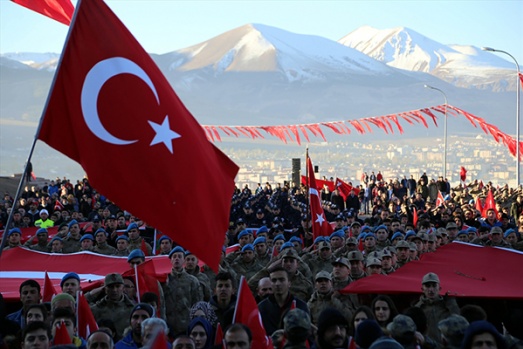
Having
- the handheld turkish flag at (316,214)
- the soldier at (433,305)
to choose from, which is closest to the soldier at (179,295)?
the soldier at (433,305)

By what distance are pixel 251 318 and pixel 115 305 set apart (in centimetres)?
276

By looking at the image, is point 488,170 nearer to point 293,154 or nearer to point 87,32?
point 293,154

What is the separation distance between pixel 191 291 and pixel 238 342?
185 inches

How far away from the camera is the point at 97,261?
15.3m

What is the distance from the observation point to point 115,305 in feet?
34.2

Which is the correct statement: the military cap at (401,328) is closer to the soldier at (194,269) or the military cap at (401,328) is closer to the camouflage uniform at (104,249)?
the soldier at (194,269)

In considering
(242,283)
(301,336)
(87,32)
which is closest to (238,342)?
(301,336)

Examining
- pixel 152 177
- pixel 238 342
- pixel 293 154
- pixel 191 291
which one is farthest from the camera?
pixel 293 154

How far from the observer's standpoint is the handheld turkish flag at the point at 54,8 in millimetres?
8094

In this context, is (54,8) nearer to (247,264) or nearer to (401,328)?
(401,328)

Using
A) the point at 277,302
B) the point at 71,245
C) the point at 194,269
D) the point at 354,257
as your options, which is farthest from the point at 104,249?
the point at 277,302

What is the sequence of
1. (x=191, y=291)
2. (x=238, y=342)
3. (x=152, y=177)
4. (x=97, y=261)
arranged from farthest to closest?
(x=97, y=261)
(x=191, y=291)
(x=238, y=342)
(x=152, y=177)

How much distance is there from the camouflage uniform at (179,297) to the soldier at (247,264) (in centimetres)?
166

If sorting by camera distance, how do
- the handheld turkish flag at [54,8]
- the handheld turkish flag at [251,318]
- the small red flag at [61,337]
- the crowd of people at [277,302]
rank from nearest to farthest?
the crowd of people at [277,302], the handheld turkish flag at [251,318], the small red flag at [61,337], the handheld turkish flag at [54,8]
